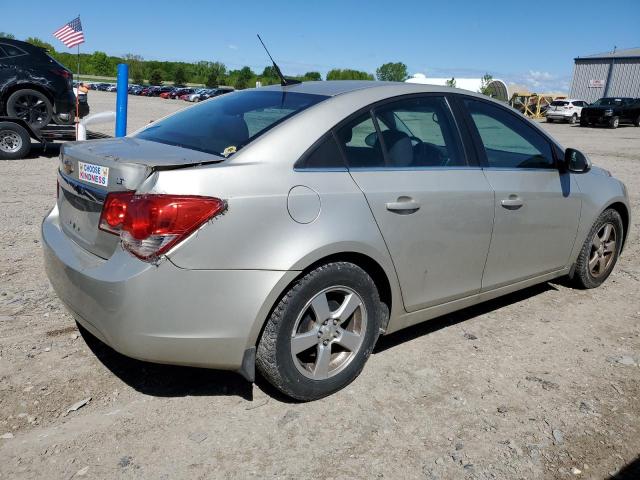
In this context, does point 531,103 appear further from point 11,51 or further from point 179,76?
point 179,76

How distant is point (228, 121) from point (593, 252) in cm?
326

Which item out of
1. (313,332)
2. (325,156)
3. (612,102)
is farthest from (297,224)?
(612,102)

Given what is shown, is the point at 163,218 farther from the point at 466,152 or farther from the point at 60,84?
the point at 60,84

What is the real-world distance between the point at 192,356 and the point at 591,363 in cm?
249

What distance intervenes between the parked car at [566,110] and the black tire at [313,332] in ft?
126

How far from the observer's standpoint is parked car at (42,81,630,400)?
2.47 m

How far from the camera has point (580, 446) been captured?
2.73 metres

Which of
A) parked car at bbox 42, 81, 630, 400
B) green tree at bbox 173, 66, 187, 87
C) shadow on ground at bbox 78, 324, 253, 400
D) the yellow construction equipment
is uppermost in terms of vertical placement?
green tree at bbox 173, 66, 187, 87

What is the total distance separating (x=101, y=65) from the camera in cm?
12756

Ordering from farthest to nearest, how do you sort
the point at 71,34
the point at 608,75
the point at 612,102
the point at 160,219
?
the point at 608,75
the point at 612,102
the point at 71,34
the point at 160,219

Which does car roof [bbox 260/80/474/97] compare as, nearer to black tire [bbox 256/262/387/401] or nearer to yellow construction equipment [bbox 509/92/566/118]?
black tire [bbox 256/262/387/401]

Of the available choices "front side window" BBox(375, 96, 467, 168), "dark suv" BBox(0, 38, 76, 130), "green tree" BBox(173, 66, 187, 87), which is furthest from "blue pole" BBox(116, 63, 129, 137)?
"green tree" BBox(173, 66, 187, 87)

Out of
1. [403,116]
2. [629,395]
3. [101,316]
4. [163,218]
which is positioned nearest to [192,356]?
[101,316]

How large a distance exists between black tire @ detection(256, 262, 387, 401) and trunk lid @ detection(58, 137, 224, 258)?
739 mm
